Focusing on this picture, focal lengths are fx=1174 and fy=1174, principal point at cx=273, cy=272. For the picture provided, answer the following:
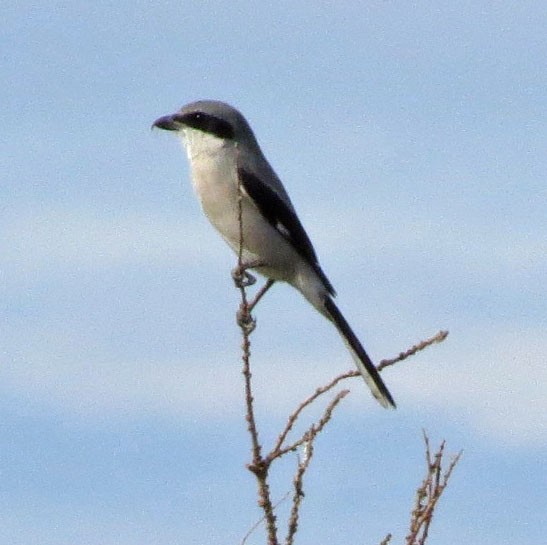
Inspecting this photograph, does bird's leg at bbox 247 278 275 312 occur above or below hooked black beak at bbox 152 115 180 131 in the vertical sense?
below

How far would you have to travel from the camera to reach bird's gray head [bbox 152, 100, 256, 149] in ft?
20.2

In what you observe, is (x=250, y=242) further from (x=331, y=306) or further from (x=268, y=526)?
(x=268, y=526)

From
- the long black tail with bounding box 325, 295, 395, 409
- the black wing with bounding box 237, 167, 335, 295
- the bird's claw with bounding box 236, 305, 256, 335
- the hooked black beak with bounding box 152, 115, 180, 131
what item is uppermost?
the hooked black beak with bounding box 152, 115, 180, 131

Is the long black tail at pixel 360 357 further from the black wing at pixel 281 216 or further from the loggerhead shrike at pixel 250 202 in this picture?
the black wing at pixel 281 216

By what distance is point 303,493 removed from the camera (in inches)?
119

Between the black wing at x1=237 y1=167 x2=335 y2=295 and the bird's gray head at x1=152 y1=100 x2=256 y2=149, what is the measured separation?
10.8 inches

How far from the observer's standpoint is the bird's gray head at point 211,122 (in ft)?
20.2

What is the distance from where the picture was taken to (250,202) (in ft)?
19.8

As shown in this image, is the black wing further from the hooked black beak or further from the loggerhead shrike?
the hooked black beak

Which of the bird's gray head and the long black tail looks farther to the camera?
the bird's gray head

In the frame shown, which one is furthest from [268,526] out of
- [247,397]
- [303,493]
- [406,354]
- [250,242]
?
[250,242]

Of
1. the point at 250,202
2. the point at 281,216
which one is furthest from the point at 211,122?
the point at 281,216

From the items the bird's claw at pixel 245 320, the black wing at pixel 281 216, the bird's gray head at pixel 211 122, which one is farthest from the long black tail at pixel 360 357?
the bird's gray head at pixel 211 122

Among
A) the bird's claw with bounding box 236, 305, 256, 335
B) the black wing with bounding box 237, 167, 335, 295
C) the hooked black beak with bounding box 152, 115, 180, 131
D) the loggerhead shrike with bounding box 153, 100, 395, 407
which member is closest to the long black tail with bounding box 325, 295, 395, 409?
the loggerhead shrike with bounding box 153, 100, 395, 407
